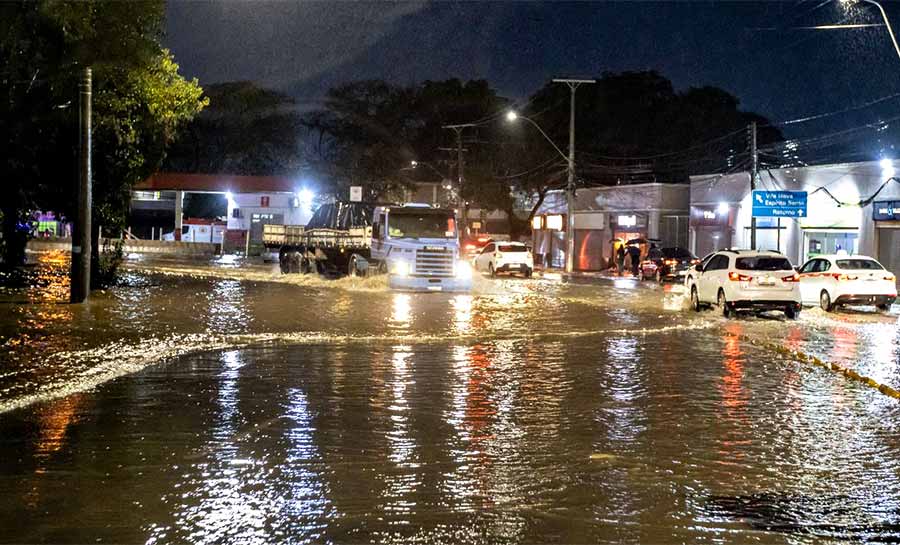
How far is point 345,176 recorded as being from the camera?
76375mm

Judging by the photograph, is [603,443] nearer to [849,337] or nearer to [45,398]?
[45,398]

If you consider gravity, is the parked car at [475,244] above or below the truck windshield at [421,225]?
below

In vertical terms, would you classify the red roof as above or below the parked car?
above

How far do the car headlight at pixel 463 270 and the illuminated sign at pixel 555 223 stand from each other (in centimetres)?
3457

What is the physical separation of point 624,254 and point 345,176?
27873 millimetres

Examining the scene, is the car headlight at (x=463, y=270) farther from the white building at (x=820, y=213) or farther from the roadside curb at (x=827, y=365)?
the white building at (x=820, y=213)

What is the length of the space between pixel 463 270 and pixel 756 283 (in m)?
10.6

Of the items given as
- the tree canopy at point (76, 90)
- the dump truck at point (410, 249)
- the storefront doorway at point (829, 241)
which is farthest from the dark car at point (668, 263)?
the tree canopy at point (76, 90)

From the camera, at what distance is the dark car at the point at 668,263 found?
4591 cm

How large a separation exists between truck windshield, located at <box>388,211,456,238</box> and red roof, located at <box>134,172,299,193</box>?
45.9 metres

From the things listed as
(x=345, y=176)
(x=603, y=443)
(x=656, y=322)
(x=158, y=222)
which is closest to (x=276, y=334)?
(x=656, y=322)

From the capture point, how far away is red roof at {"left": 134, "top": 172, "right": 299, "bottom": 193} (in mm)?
75938

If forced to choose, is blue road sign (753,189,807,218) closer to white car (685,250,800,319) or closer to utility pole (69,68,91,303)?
white car (685,250,800,319)

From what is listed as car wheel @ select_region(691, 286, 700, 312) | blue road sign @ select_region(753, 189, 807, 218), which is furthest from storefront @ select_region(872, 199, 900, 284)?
car wheel @ select_region(691, 286, 700, 312)
